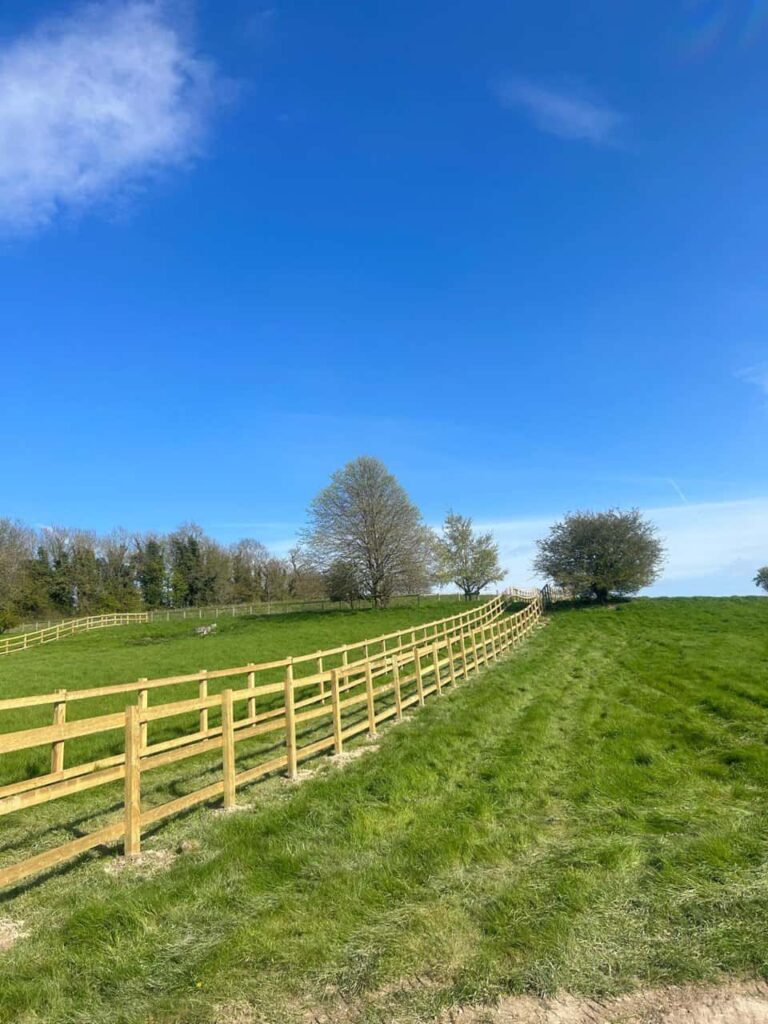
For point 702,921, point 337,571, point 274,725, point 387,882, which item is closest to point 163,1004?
point 387,882

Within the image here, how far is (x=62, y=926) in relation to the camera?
4062mm

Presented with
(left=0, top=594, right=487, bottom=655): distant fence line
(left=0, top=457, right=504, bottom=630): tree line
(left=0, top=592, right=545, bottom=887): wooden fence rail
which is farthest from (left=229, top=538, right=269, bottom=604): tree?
(left=0, top=592, right=545, bottom=887): wooden fence rail

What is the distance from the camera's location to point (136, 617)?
50375 millimetres

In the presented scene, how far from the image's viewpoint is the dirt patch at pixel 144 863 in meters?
5.02

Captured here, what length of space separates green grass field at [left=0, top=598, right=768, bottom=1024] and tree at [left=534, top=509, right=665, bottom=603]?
2981cm

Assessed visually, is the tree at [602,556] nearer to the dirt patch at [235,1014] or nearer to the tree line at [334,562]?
the tree line at [334,562]

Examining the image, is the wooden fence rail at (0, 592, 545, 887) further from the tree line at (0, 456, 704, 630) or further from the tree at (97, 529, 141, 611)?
the tree at (97, 529, 141, 611)

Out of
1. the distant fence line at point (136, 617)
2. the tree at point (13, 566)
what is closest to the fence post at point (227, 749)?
the distant fence line at point (136, 617)

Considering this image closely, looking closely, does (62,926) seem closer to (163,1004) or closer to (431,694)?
(163,1004)

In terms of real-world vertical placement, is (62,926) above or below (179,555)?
below

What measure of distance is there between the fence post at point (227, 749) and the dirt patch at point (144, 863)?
3.90 feet

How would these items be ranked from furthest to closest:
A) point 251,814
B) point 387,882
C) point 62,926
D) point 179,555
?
point 179,555
point 251,814
point 387,882
point 62,926

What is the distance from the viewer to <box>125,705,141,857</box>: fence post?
5.34 meters

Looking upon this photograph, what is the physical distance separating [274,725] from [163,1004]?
4.72 metres
